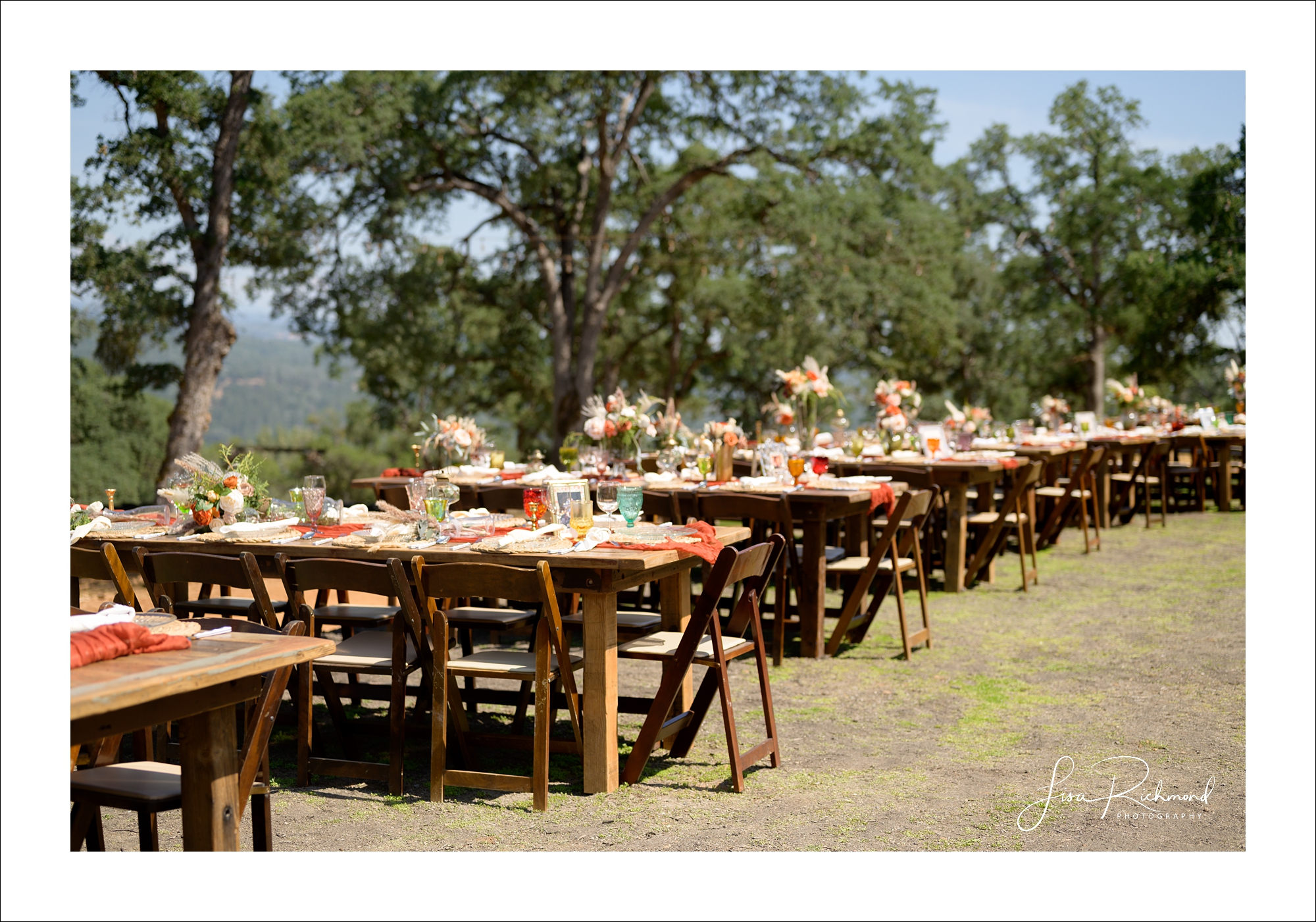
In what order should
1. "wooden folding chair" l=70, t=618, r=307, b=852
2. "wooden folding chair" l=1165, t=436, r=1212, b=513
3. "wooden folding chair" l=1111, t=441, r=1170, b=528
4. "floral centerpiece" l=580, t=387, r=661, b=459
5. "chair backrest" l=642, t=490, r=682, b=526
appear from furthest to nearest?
1. "wooden folding chair" l=1165, t=436, r=1212, b=513
2. "wooden folding chair" l=1111, t=441, r=1170, b=528
3. "floral centerpiece" l=580, t=387, r=661, b=459
4. "chair backrest" l=642, t=490, r=682, b=526
5. "wooden folding chair" l=70, t=618, r=307, b=852

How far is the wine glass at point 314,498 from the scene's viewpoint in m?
4.68

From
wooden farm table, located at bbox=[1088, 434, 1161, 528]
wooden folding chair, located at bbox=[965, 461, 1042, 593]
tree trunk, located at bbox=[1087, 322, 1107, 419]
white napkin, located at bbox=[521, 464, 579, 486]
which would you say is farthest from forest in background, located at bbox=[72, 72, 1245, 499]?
wooden folding chair, located at bbox=[965, 461, 1042, 593]

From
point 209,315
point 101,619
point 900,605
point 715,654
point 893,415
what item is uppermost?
point 209,315

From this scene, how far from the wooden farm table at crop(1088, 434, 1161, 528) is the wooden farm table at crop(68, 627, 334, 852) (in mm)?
10032

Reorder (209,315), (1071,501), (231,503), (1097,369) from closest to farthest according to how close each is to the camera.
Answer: (231,503), (1071,501), (209,315), (1097,369)

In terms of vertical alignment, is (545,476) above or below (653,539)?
above

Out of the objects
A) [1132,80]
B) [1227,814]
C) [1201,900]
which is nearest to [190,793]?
[1201,900]

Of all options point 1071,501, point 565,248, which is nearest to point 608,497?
point 1071,501

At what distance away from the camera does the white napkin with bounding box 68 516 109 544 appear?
180 inches

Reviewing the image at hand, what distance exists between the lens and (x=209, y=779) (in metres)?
2.51

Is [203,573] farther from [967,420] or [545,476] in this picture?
[967,420]

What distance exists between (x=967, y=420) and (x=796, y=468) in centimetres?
556

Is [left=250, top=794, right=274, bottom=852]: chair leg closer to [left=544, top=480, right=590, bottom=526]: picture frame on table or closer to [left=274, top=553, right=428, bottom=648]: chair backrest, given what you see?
[left=274, top=553, right=428, bottom=648]: chair backrest

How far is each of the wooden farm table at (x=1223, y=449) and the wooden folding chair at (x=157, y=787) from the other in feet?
38.4
